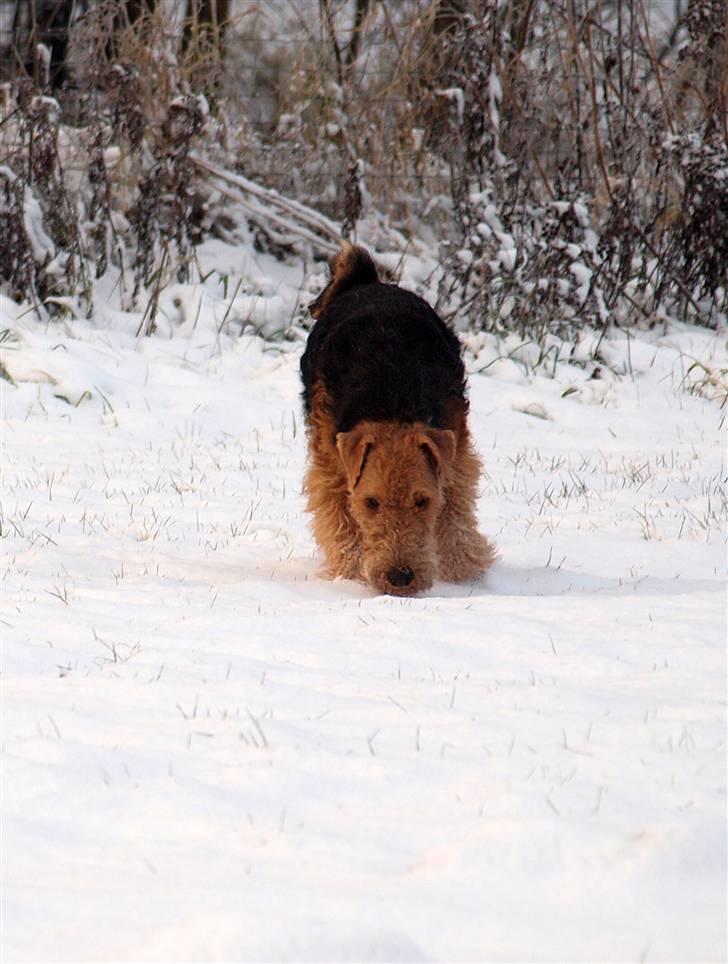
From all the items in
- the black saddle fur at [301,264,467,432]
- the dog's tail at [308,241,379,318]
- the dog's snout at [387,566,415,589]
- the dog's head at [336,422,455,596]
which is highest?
the dog's tail at [308,241,379,318]

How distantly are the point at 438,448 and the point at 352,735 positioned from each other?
1.90 metres

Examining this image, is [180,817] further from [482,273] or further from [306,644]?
[482,273]

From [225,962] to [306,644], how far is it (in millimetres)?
1615

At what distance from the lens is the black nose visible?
4383mm

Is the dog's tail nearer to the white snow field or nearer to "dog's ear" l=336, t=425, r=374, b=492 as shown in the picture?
the white snow field

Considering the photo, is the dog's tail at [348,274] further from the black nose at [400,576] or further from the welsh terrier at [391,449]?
the black nose at [400,576]

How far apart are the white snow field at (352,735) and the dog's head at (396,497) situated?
130 millimetres

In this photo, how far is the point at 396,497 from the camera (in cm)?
443

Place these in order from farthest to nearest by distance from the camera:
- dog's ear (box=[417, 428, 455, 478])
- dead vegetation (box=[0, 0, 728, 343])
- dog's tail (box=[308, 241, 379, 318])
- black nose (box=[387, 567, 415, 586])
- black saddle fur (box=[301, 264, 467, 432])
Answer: dead vegetation (box=[0, 0, 728, 343]) → dog's tail (box=[308, 241, 379, 318]) → black saddle fur (box=[301, 264, 467, 432]) → dog's ear (box=[417, 428, 455, 478]) → black nose (box=[387, 567, 415, 586])

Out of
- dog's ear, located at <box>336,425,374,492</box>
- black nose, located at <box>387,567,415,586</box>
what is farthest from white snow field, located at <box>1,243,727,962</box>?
dog's ear, located at <box>336,425,374,492</box>

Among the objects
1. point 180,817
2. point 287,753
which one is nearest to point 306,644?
point 287,753

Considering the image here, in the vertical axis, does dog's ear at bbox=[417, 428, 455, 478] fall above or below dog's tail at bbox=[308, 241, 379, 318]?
below

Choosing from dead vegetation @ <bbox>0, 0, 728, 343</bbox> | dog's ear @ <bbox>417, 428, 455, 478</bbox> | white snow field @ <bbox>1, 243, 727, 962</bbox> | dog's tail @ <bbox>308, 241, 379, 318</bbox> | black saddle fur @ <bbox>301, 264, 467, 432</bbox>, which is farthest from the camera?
dead vegetation @ <bbox>0, 0, 728, 343</bbox>

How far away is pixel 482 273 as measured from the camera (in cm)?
995
